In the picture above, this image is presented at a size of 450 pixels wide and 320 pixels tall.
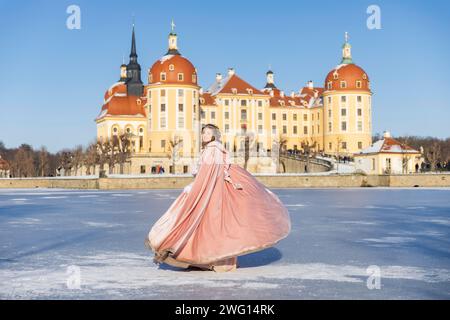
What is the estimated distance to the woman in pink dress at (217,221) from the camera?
23.8 ft

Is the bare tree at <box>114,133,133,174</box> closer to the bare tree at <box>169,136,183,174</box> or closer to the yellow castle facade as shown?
the yellow castle facade

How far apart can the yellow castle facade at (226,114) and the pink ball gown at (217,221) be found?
178 feet

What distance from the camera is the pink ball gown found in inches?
285

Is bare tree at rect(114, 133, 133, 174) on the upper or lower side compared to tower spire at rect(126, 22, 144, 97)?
lower

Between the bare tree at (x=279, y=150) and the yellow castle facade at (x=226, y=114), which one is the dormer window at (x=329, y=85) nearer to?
the yellow castle facade at (x=226, y=114)

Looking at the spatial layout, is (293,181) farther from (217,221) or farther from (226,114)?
(217,221)

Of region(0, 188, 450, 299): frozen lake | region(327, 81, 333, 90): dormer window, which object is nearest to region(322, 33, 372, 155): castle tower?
region(327, 81, 333, 90): dormer window

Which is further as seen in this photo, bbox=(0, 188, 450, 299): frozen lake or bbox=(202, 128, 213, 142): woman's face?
bbox=(202, 128, 213, 142): woman's face

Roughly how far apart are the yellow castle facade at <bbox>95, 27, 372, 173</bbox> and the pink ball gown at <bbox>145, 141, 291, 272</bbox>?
54262mm

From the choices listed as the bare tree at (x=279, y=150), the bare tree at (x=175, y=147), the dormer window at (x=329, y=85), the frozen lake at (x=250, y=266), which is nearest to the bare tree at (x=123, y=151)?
Answer: the bare tree at (x=175, y=147)

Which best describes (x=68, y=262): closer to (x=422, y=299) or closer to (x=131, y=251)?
(x=131, y=251)
